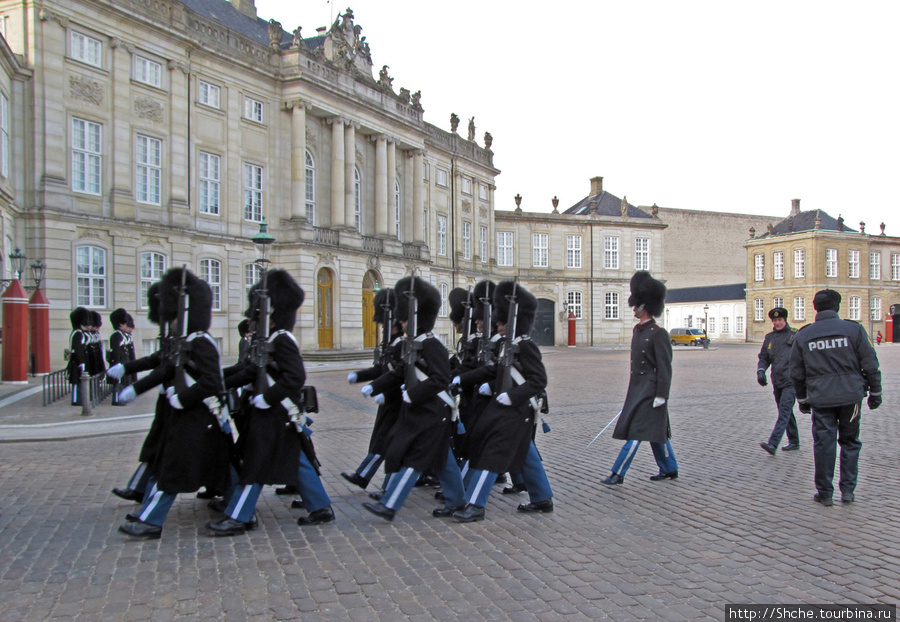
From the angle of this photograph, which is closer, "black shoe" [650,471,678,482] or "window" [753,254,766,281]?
"black shoe" [650,471,678,482]

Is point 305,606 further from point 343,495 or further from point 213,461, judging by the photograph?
point 343,495

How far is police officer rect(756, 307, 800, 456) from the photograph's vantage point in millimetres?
9031

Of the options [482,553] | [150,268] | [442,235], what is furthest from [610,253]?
[482,553]

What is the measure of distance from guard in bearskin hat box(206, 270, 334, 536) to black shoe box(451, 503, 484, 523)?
1036 millimetres

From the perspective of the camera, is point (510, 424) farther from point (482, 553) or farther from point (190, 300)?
point (190, 300)

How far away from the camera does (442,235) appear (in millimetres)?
43688

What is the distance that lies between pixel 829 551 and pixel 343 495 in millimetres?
4123

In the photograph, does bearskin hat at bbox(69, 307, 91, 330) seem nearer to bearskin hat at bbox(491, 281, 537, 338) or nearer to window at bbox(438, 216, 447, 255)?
bearskin hat at bbox(491, 281, 537, 338)

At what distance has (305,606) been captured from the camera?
429 cm

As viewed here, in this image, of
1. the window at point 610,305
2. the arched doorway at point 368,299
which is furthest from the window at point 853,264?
the arched doorway at point 368,299

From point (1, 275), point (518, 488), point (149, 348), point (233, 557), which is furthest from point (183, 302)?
point (149, 348)

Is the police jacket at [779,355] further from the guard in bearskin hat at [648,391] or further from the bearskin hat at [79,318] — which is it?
the bearskin hat at [79,318]

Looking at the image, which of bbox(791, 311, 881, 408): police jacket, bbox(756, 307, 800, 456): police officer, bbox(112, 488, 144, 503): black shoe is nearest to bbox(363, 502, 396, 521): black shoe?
bbox(112, 488, 144, 503): black shoe

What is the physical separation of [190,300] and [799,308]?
65085 millimetres
